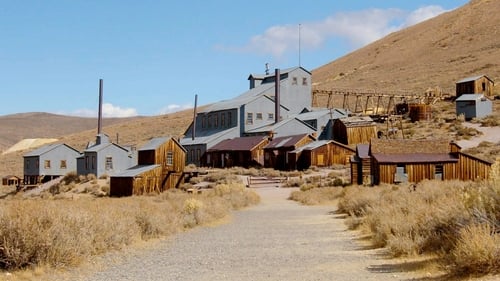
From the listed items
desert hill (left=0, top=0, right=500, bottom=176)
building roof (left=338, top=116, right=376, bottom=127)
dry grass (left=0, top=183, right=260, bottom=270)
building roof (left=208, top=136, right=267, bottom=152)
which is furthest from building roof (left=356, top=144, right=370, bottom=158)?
desert hill (left=0, top=0, right=500, bottom=176)

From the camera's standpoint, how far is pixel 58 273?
1147cm

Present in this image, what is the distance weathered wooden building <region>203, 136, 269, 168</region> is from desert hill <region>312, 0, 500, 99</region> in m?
40.9

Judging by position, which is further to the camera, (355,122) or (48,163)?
(48,163)

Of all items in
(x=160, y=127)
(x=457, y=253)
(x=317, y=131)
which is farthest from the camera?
(x=160, y=127)

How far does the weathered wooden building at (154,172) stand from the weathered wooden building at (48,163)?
715 inches

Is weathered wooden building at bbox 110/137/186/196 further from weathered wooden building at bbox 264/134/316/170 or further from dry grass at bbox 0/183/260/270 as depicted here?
dry grass at bbox 0/183/260/270

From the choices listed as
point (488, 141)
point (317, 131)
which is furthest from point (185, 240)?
point (317, 131)

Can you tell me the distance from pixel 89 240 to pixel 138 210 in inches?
218

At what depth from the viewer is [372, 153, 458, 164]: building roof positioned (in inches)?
1457

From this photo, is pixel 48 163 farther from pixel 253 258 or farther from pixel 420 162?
pixel 253 258

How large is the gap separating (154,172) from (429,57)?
88669 mm

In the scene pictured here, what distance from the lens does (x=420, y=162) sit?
37281mm

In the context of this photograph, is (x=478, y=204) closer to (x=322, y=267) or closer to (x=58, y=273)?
(x=322, y=267)

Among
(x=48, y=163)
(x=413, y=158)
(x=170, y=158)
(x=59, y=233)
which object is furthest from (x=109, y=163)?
(x=59, y=233)
